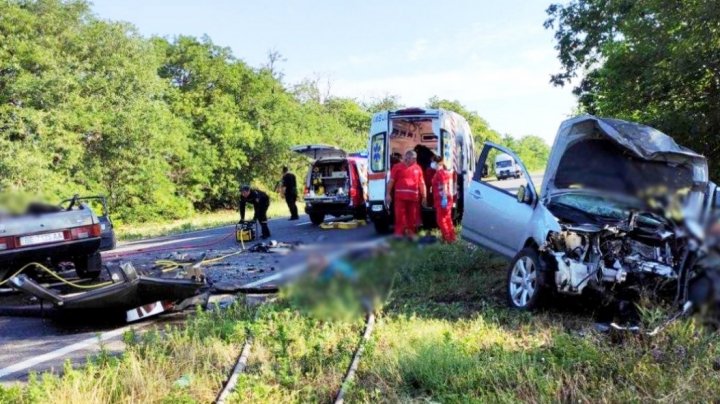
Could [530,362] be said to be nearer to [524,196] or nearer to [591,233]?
[591,233]

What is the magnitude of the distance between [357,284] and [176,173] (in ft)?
86.9

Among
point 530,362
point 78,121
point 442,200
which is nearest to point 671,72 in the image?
point 442,200

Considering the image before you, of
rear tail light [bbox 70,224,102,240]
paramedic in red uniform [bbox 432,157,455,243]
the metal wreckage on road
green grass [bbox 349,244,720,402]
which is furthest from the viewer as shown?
paramedic in red uniform [bbox 432,157,455,243]

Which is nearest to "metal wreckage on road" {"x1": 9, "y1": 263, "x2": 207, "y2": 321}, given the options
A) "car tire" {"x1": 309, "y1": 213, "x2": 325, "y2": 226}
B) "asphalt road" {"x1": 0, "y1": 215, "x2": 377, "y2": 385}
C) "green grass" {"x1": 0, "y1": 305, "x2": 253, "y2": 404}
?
"asphalt road" {"x1": 0, "y1": 215, "x2": 377, "y2": 385}

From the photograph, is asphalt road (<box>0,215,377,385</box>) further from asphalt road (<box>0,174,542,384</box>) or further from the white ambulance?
the white ambulance

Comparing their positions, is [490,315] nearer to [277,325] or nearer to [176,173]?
[277,325]

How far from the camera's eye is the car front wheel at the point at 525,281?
5.62m

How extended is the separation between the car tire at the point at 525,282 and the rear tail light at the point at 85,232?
450 cm

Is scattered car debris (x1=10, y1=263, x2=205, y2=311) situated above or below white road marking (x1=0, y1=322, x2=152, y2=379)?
above

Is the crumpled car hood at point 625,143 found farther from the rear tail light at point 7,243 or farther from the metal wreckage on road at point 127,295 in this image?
the rear tail light at point 7,243

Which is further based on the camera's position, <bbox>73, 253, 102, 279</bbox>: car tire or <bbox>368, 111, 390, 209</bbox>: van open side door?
<bbox>368, 111, 390, 209</bbox>: van open side door

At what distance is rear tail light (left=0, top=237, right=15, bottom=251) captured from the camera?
485 centimetres

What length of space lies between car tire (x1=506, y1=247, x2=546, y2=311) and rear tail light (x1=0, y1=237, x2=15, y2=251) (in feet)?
15.5

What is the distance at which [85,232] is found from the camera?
618 centimetres
